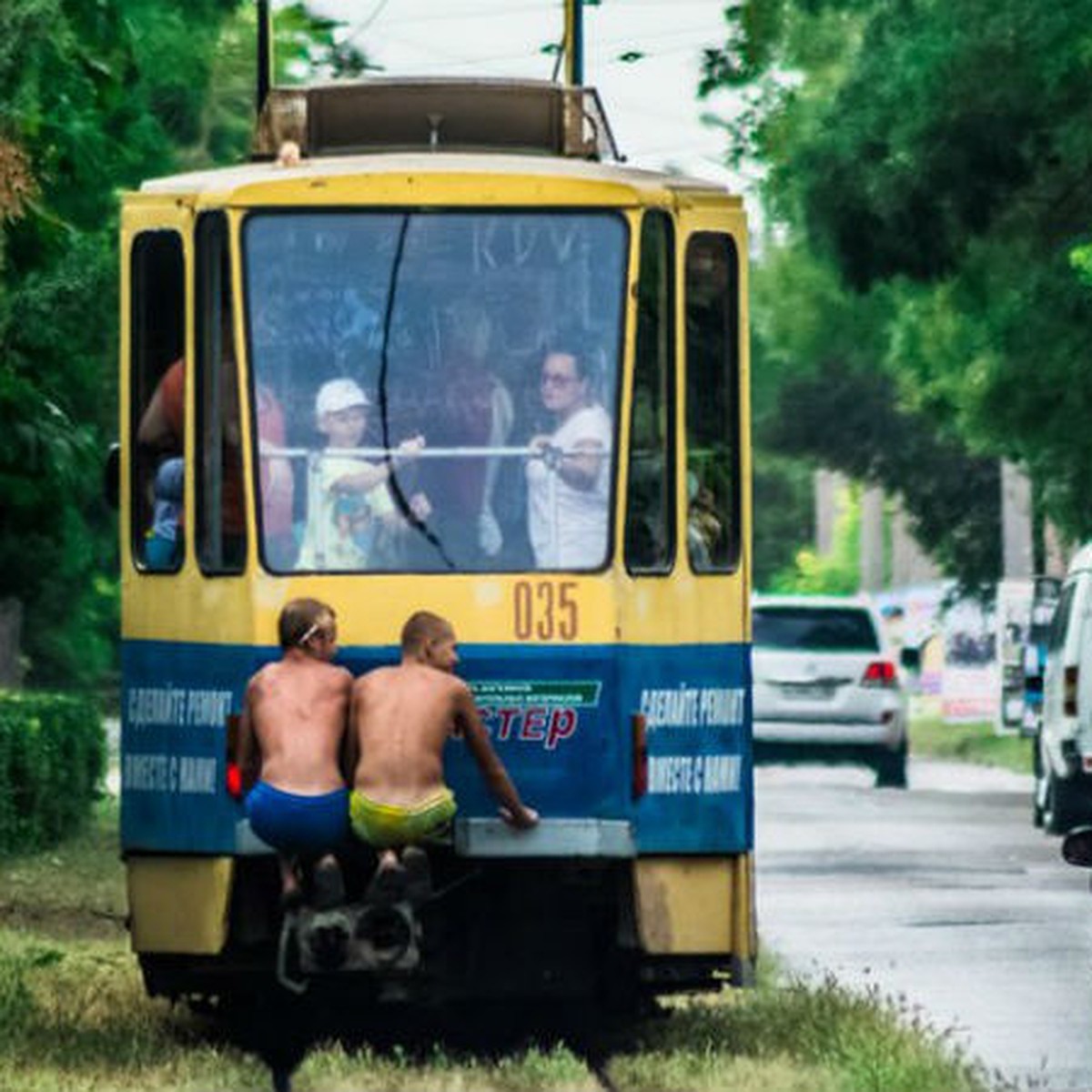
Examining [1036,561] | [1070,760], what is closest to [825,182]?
[1070,760]

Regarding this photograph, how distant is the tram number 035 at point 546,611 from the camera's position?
15086mm

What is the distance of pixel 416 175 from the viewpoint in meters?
15.5

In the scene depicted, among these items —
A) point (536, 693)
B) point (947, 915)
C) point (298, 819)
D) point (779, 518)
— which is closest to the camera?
point (298, 819)

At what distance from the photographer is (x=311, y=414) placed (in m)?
15.4

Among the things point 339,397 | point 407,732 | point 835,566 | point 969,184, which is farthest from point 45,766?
point 835,566

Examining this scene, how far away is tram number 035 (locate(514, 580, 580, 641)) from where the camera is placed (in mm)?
15086

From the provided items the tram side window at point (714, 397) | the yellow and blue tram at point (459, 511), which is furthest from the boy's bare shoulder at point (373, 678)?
the tram side window at point (714, 397)

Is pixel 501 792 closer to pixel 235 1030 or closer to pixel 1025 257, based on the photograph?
pixel 235 1030

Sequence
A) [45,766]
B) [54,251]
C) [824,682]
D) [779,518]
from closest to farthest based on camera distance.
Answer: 1. [54,251]
2. [45,766]
3. [824,682]
4. [779,518]

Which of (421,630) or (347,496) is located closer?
(421,630)

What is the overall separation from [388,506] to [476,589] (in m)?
0.42

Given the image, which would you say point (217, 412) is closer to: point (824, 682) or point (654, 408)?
point (654, 408)

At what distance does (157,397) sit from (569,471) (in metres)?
1.45

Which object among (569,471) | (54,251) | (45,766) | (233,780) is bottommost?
(45,766)
